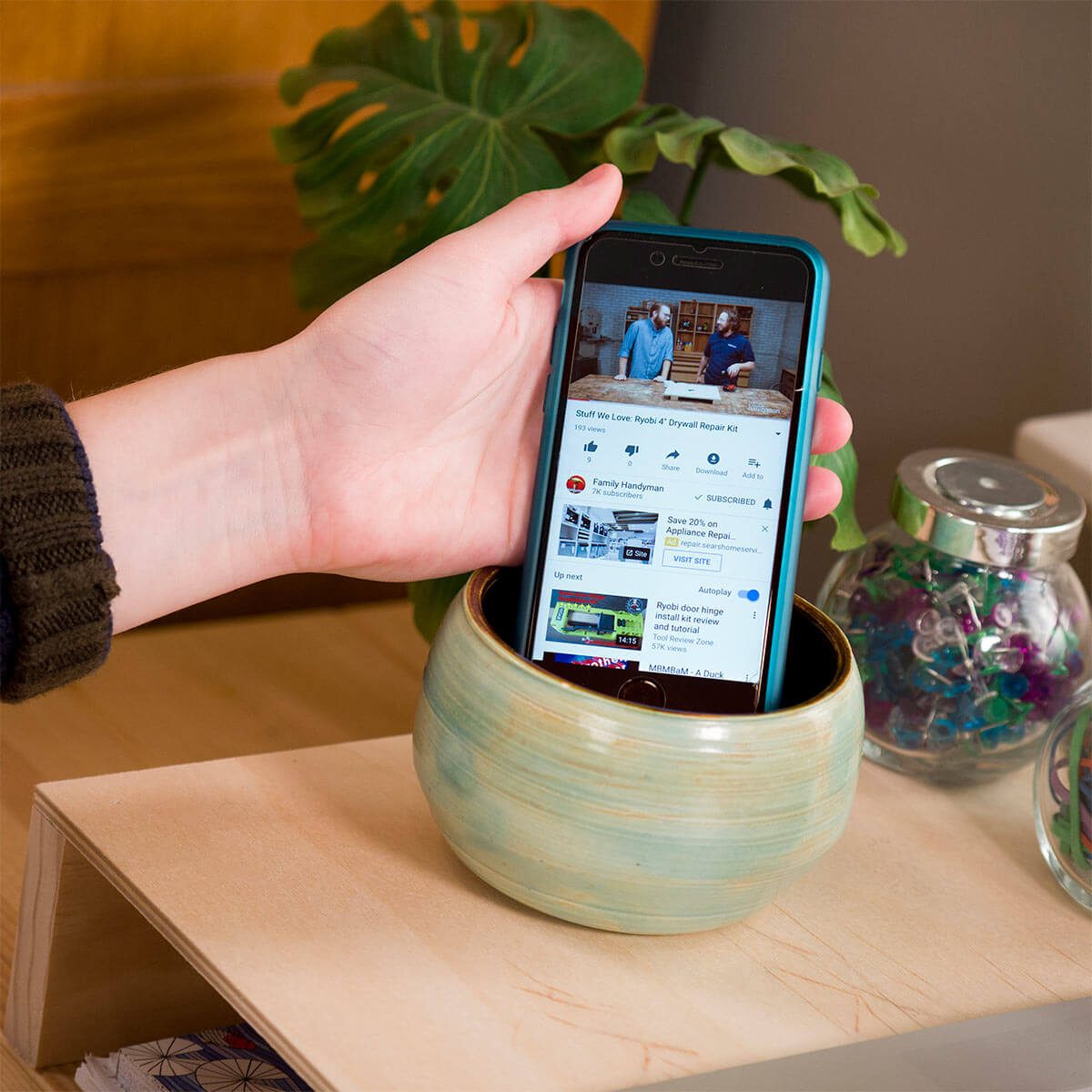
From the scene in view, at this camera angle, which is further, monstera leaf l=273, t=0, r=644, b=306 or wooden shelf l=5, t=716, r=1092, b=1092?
monstera leaf l=273, t=0, r=644, b=306

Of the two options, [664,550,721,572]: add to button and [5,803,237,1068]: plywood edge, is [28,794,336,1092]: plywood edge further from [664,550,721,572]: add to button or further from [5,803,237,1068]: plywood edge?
[664,550,721,572]: add to button

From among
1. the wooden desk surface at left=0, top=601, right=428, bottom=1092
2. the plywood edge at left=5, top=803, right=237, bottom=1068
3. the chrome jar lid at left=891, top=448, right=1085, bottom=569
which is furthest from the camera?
the wooden desk surface at left=0, top=601, right=428, bottom=1092

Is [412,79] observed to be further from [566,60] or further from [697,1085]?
[697,1085]

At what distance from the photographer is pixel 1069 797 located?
0.59 metres

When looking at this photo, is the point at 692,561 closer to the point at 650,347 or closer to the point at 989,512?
the point at 650,347

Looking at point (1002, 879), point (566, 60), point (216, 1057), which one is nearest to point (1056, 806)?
point (1002, 879)

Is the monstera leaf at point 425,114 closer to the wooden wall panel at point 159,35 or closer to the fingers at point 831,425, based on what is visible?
the wooden wall panel at point 159,35

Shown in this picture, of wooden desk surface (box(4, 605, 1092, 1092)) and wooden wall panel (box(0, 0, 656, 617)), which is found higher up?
wooden wall panel (box(0, 0, 656, 617))

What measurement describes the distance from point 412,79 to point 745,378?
1.55 ft

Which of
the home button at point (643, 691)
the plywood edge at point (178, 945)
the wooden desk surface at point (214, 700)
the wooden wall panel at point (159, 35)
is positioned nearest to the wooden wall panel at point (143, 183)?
the wooden wall panel at point (159, 35)

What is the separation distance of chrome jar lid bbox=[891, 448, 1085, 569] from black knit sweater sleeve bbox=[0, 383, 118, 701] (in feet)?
1.32

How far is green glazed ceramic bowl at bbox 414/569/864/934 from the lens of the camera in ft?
1.54

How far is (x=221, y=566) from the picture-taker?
2.03ft

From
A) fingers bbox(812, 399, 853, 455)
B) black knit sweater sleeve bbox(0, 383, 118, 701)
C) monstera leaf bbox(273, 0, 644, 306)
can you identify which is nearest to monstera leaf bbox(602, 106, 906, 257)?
monstera leaf bbox(273, 0, 644, 306)
